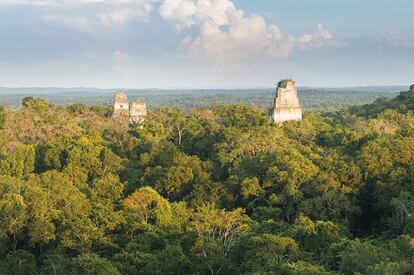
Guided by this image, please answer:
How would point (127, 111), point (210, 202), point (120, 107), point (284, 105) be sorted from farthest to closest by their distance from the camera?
point (120, 107)
point (127, 111)
point (284, 105)
point (210, 202)

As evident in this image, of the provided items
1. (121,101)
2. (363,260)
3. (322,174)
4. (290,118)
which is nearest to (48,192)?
(322,174)

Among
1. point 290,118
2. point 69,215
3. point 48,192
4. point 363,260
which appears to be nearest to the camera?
point 363,260

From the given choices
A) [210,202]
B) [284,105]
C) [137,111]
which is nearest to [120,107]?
[137,111]

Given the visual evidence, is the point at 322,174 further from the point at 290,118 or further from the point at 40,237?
the point at 290,118

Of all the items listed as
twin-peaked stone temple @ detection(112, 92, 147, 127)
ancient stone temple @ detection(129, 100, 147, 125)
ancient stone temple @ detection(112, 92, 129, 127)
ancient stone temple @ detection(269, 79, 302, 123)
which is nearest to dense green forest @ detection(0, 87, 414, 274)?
ancient stone temple @ detection(269, 79, 302, 123)

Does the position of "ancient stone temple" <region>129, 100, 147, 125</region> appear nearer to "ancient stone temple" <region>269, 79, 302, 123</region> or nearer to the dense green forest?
the dense green forest

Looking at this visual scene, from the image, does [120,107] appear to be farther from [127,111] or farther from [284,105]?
[284,105]
